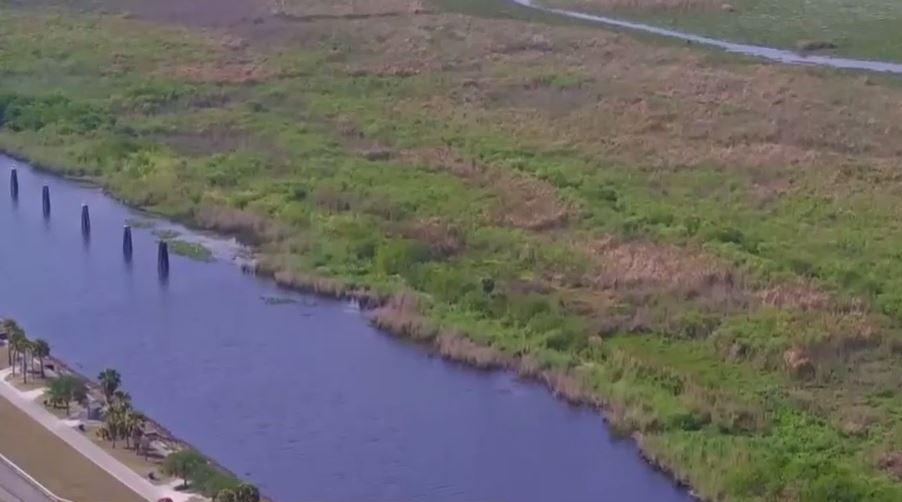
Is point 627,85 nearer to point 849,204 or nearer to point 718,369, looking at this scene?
point 849,204

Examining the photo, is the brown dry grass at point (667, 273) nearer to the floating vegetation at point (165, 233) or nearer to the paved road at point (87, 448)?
the floating vegetation at point (165, 233)

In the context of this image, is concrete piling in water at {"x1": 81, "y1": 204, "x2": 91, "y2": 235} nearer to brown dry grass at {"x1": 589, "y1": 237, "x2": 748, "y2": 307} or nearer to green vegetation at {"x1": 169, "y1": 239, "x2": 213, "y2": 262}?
green vegetation at {"x1": 169, "y1": 239, "x2": 213, "y2": 262}

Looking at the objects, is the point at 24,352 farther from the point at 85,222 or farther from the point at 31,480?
the point at 85,222

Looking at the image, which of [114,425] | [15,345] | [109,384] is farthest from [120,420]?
[15,345]

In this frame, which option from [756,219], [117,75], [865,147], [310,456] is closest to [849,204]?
[756,219]

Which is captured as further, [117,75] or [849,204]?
[117,75]

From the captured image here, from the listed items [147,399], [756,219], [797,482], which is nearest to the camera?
[797,482]

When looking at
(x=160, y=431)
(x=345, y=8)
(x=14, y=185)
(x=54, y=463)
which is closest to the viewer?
(x=54, y=463)
